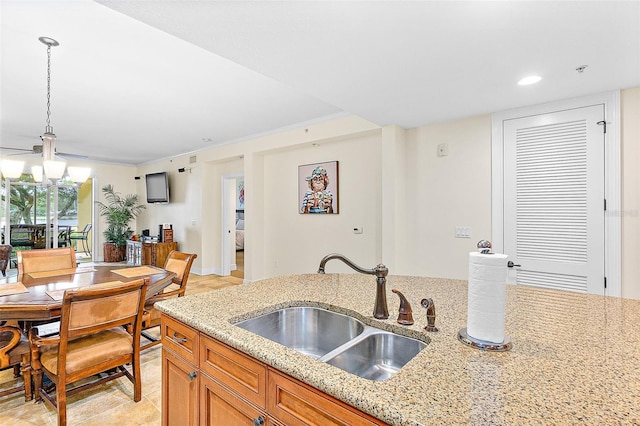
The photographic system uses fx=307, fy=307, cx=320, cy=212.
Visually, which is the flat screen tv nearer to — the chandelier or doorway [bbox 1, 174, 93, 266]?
doorway [bbox 1, 174, 93, 266]

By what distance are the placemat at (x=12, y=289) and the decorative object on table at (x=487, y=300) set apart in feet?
9.35

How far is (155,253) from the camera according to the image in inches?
252

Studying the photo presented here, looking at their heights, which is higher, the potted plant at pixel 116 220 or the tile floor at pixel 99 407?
the potted plant at pixel 116 220

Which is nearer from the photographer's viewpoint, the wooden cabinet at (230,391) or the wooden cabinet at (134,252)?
the wooden cabinet at (230,391)

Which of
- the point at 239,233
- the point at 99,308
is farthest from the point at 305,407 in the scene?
the point at 239,233

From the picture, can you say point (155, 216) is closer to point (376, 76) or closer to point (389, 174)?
point (389, 174)

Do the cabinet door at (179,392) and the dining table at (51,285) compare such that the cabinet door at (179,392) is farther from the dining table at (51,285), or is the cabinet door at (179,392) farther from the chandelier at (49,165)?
the chandelier at (49,165)

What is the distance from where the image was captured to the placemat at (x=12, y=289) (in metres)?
2.14

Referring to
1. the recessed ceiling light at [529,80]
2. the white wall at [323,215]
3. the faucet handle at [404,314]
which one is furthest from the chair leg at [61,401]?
the recessed ceiling light at [529,80]

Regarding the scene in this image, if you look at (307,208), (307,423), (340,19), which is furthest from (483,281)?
(307,208)

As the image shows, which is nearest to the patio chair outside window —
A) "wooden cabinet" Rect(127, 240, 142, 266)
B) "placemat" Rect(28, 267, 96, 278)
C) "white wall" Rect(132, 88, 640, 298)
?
"wooden cabinet" Rect(127, 240, 142, 266)

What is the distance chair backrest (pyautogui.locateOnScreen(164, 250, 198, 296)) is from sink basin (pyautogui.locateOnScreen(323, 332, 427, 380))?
2168mm

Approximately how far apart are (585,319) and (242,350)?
140cm

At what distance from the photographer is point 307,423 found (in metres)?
0.89
